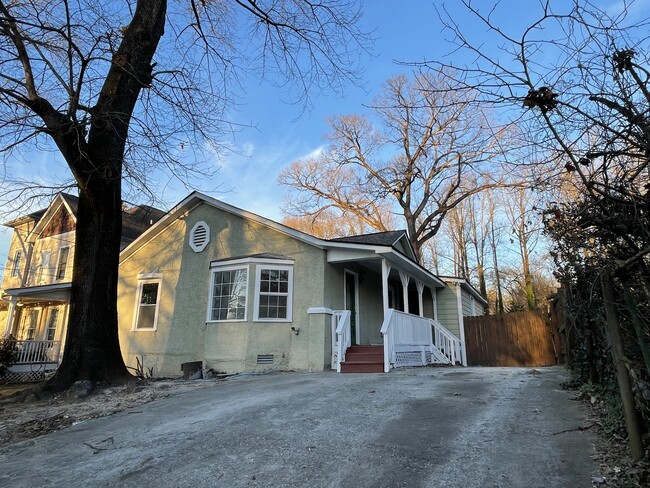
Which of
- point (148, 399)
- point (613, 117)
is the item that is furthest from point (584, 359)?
point (148, 399)

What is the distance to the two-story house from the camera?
17734 millimetres

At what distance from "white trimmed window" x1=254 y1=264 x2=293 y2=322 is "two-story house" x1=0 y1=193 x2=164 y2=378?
856 cm

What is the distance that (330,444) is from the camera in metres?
3.94

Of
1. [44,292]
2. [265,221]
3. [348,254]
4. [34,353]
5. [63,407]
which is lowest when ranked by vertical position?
[63,407]

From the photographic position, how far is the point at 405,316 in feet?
37.1

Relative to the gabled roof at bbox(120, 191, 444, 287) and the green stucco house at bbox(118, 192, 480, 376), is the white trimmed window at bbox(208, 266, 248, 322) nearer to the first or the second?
the green stucco house at bbox(118, 192, 480, 376)

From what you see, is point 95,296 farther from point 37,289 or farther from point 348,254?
point 37,289

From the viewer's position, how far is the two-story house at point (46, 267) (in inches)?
698

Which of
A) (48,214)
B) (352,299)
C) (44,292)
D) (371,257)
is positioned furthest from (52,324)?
(371,257)

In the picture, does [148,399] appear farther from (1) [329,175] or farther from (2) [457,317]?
(1) [329,175]

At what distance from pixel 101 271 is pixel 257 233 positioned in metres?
4.55

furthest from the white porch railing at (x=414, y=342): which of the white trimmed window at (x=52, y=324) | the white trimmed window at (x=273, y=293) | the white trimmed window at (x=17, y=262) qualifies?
the white trimmed window at (x=17, y=262)

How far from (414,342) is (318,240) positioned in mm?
4075

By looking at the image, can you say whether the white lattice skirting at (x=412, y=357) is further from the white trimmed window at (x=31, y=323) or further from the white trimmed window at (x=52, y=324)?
the white trimmed window at (x=31, y=323)
